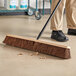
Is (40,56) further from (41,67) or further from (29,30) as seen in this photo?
(29,30)

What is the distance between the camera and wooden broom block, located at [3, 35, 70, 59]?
147 cm

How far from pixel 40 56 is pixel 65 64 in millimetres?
224

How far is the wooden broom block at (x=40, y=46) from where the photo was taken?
147 centimetres

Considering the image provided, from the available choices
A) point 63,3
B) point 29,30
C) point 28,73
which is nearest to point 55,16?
point 63,3

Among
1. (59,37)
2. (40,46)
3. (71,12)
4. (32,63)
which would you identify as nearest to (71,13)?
(71,12)

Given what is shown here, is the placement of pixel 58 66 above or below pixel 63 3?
below

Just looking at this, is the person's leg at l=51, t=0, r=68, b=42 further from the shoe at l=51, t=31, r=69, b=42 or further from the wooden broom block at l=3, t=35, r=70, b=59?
the wooden broom block at l=3, t=35, r=70, b=59

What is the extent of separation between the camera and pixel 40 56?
5.17ft

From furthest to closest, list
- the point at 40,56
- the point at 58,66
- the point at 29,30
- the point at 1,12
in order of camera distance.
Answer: the point at 1,12 → the point at 29,30 → the point at 40,56 → the point at 58,66

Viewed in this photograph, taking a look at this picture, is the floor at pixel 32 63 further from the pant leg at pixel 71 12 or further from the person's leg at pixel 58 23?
the pant leg at pixel 71 12

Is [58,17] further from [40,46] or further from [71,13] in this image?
[40,46]

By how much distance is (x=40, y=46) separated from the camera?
1.57m

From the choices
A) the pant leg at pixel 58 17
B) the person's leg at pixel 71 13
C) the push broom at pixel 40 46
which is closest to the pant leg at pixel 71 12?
the person's leg at pixel 71 13

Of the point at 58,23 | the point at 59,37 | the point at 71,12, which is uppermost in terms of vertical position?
the point at 71,12
